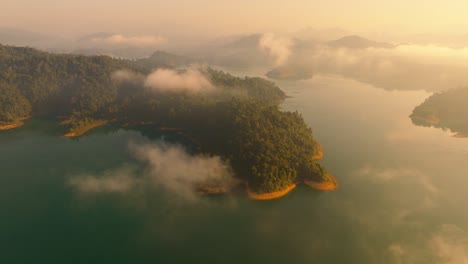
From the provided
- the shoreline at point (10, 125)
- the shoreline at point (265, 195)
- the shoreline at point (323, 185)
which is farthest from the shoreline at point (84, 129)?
the shoreline at point (323, 185)

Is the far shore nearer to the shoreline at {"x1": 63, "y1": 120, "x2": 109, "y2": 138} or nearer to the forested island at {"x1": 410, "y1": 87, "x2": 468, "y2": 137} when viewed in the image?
the shoreline at {"x1": 63, "y1": 120, "x2": 109, "y2": 138}

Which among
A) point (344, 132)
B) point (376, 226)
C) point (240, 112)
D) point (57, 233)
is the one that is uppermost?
point (240, 112)

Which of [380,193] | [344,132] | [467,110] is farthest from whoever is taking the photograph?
[467,110]

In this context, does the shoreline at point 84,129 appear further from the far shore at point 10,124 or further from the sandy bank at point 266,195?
the sandy bank at point 266,195

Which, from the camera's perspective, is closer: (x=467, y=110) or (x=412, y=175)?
(x=412, y=175)

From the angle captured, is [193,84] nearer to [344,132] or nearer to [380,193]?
[344,132]

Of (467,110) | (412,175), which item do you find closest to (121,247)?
(412,175)

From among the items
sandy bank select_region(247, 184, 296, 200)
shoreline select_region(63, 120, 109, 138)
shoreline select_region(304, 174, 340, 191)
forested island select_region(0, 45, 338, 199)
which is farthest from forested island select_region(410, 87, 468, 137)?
shoreline select_region(63, 120, 109, 138)
